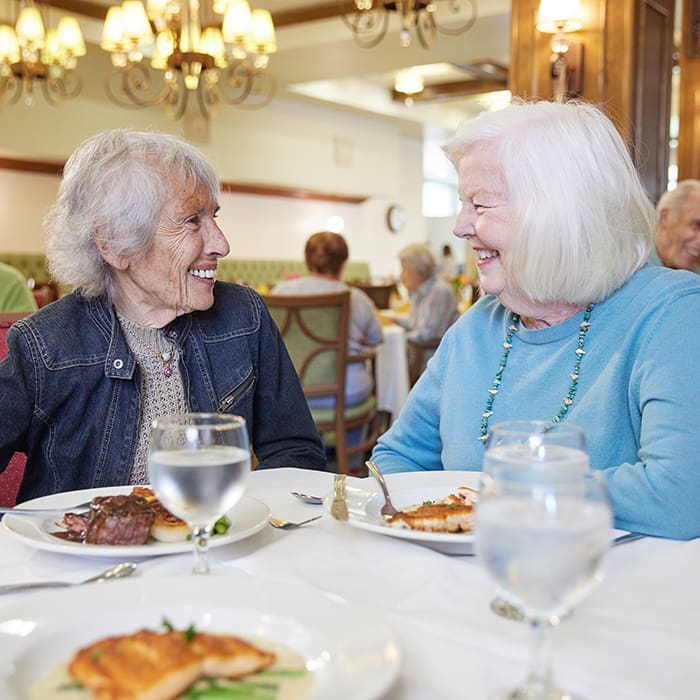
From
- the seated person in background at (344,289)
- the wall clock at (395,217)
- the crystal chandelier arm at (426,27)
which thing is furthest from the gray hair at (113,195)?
the wall clock at (395,217)

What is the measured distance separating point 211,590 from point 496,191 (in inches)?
37.6

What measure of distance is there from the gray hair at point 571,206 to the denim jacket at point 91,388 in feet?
2.03

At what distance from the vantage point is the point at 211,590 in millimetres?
Answer: 757

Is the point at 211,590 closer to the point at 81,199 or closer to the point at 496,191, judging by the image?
the point at 496,191

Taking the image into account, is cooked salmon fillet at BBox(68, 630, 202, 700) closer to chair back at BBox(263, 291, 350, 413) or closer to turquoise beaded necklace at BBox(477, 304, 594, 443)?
turquoise beaded necklace at BBox(477, 304, 594, 443)

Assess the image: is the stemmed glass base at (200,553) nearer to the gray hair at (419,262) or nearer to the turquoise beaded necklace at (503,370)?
the turquoise beaded necklace at (503,370)

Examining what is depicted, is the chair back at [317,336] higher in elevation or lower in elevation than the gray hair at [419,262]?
lower

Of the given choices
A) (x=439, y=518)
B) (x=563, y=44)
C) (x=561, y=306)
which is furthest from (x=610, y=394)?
(x=563, y=44)

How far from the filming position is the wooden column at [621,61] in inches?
189

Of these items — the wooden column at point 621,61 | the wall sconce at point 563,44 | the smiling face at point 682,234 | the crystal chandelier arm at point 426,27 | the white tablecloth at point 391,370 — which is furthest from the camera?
the crystal chandelier arm at point 426,27

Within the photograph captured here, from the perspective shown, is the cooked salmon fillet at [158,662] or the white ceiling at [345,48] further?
the white ceiling at [345,48]

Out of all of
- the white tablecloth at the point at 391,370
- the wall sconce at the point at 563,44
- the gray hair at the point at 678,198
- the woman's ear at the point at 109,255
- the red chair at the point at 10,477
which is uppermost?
the wall sconce at the point at 563,44

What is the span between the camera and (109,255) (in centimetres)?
168

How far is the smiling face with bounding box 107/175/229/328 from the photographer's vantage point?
167cm
